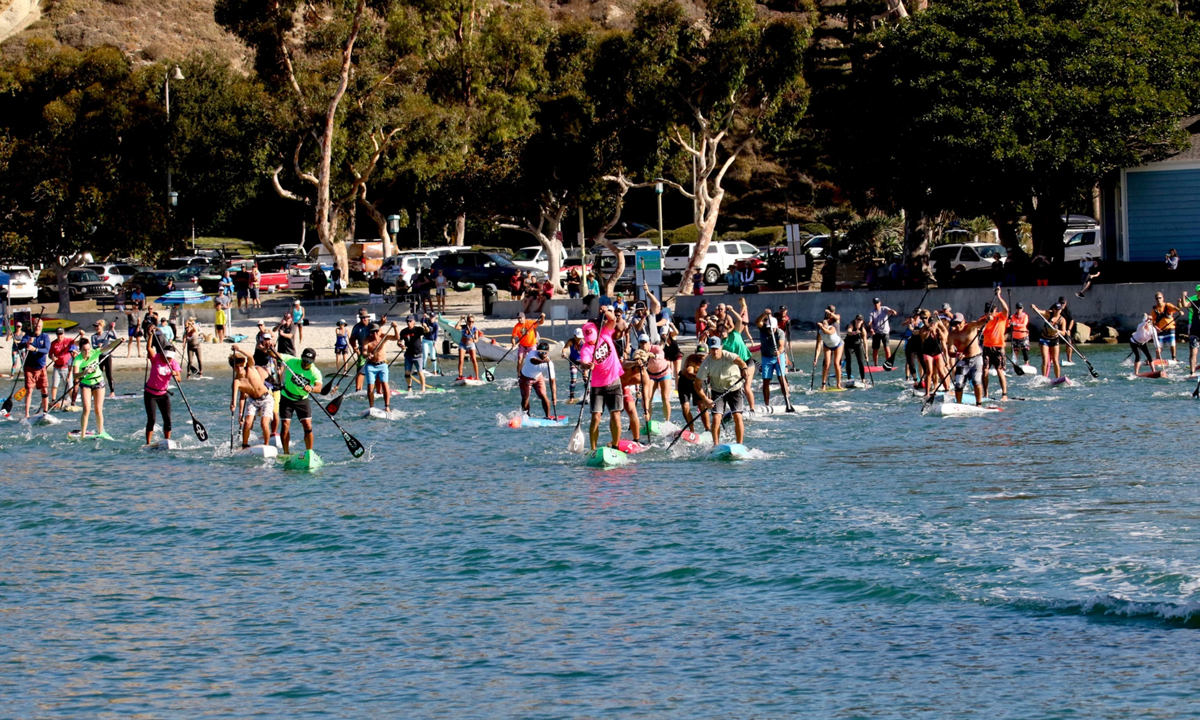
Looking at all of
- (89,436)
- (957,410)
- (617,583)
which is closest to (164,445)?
(89,436)

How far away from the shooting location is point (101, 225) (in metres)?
47.7

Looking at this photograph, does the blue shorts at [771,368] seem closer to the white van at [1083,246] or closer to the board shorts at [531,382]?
the board shorts at [531,382]

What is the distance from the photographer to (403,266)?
54844mm

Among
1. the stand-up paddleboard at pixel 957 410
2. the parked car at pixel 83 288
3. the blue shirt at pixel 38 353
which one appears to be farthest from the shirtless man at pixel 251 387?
the parked car at pixel 83 288

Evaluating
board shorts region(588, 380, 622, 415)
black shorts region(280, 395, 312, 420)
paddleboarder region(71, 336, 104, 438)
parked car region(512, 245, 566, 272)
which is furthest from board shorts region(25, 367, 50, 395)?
parked car region(512, 245, 566, 272)

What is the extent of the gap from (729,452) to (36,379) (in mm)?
13465

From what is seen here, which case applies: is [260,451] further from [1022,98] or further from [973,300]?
[1022,98]

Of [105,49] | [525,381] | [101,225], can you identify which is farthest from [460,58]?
[525,381]

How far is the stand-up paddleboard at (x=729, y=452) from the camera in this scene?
20.3 meters

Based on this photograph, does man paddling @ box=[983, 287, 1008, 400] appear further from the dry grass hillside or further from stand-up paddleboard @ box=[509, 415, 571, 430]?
the dry grass hillside

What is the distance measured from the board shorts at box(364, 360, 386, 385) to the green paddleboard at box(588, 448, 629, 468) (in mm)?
7388

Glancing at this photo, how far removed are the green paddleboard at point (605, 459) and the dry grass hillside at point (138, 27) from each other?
91.3 m

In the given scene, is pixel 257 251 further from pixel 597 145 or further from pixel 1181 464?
pixel 1181 464

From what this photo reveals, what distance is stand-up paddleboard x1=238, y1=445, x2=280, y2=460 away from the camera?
21156 millimetres
